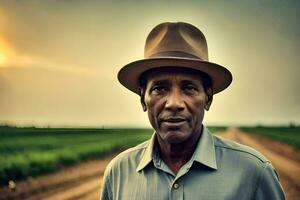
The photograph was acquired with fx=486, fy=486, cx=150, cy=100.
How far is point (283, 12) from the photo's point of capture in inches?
107

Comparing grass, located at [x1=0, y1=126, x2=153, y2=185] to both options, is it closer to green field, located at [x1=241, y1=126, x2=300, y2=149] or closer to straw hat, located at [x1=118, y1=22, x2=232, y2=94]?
green field, located at [x1=241, y1=126, x2=300, y2=149]

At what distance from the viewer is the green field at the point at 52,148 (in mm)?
2834

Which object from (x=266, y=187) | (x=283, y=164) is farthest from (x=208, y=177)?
(x=283, y=164)

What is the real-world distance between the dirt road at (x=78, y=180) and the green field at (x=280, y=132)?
0.11 ft

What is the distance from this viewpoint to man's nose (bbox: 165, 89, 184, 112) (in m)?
1.55

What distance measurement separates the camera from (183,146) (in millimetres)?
1628

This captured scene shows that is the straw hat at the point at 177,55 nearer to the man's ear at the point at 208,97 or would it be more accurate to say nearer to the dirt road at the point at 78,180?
the man's ear at the point at 208,97

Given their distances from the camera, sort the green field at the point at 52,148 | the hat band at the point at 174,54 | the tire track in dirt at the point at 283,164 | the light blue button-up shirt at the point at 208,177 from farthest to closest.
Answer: the green field at the point at 52,148 → the tire track in dirt at the point at 283,164 → the hat band at the point at 174,54 → the light blue button-up shirt at the point at 208,177

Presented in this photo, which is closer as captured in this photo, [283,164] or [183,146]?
[183,146]

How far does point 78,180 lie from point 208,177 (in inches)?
57.1

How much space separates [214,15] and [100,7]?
670mm

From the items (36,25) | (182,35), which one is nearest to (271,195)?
(182,35)

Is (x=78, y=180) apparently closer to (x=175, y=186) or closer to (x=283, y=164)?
(x=283, y=164)

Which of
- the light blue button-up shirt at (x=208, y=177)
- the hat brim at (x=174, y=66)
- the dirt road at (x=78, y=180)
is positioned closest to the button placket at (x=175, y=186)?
the light blue button-up shirt at (x=208, y=177)
